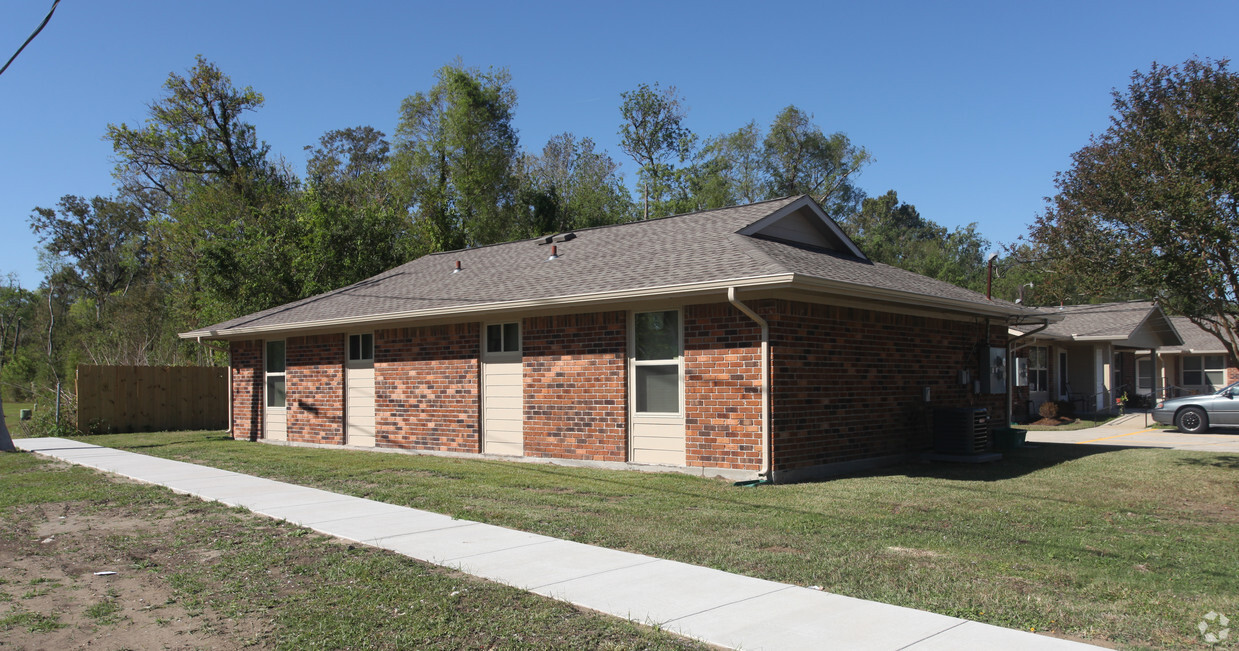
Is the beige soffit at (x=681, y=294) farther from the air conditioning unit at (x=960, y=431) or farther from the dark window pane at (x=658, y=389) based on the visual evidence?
the air conditioning unit at (x=960, y=431)

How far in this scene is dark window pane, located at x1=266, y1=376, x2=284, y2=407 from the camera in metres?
19.4

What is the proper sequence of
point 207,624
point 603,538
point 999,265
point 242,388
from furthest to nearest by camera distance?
1. point 999,265
2. point 242,388
3. point 603,538
4. point 207,624

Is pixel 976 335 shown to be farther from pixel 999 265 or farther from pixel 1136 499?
pixel 999 265

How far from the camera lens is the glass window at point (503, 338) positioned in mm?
14273

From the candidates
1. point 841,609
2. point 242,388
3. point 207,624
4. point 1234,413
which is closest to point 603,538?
point 841,609

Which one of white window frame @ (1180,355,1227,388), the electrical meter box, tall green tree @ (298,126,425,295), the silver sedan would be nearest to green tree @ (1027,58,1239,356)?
the electrical meter box

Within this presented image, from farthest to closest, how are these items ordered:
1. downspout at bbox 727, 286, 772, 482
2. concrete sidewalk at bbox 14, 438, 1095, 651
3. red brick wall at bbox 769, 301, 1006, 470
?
1. red brick wall at bbox 769, 301, 1006, 470
2. downspout at bbox 727, 286, 772, 482
3. concrete sidewalk at bbox 14, 438, 1095, 651

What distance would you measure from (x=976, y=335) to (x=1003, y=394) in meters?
1.87

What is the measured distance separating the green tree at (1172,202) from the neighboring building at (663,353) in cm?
→ 254

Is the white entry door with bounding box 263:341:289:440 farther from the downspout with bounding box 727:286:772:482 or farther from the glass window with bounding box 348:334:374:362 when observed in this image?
the downspout with bounding box 727:286:772:482

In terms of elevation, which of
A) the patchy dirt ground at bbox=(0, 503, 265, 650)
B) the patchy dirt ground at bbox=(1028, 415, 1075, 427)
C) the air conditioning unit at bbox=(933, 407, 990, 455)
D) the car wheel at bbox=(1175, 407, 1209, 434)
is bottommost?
the patchy dirt ground at bbox=(1028, 415, 1075, 427)

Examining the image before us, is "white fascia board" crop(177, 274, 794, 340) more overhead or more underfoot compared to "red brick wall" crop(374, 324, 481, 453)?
more overhead

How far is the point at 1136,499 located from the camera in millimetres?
10289

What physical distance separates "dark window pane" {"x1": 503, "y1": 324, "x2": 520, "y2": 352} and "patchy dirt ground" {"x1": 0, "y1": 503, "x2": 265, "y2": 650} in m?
6.32
